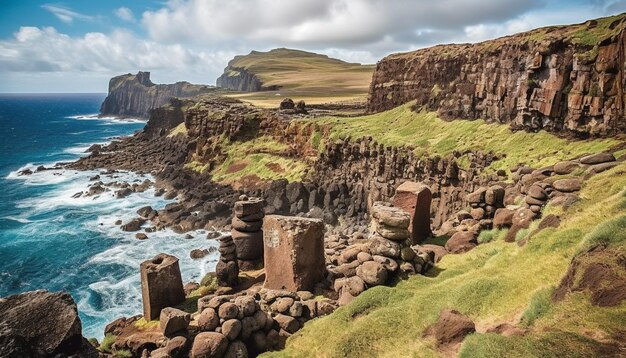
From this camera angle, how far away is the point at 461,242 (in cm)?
1788

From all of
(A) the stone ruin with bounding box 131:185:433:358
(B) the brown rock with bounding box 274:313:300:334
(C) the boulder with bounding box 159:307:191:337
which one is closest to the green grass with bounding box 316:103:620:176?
(A) the stone ruin with bounding box 131:185:433:358

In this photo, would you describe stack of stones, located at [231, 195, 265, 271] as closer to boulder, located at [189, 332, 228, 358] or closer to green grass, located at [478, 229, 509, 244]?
boulder, located at [189, 332, 228, 358]

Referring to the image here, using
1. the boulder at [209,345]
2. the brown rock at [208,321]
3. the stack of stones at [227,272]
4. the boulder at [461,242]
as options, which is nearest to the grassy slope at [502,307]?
the boulder at [209,345]

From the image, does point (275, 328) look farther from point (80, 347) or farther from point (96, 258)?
point (96, 258)

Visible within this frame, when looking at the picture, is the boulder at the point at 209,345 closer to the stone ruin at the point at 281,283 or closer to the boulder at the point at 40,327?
the stone ruin at the point at 281,283

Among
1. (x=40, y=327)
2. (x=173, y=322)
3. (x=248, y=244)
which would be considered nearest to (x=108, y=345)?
(x=173, y=322)

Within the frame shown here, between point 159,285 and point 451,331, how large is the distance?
39.7ft

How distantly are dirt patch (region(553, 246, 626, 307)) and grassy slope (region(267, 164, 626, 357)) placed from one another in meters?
0.21

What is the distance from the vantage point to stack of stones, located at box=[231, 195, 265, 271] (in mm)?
20906

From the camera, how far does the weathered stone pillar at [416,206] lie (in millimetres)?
19766

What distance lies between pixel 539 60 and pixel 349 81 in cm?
11980

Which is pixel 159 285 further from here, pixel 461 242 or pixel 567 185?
pixel 567 185

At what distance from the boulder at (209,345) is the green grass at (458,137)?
23.5m

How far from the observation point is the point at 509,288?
1099 cm
